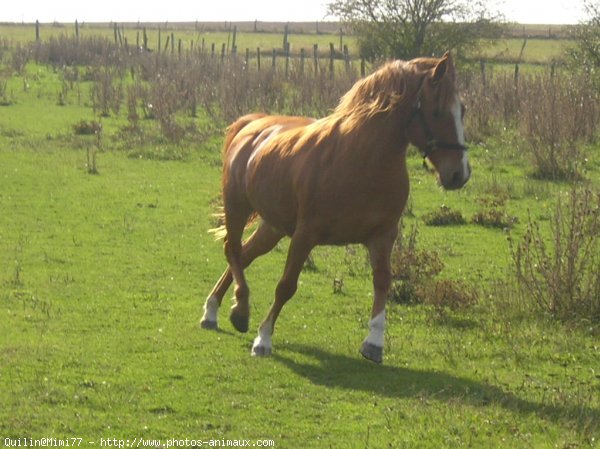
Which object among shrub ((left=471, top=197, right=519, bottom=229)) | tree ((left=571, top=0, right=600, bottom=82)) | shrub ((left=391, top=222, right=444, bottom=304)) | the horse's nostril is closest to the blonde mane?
the horse's nostril

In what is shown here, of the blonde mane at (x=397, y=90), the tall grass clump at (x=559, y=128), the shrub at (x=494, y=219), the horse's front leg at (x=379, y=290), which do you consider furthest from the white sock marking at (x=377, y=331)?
the tall grass clump at (x=559, y=128)

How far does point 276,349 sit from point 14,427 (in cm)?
280

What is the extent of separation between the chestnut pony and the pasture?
2.34 ft

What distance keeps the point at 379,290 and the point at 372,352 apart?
486mm

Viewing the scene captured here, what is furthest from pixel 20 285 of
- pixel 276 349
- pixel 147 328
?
pixel 276 349

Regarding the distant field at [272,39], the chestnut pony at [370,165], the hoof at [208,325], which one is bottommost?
the distant field at [272,39]

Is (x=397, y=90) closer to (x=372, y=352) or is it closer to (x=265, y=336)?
(x=372, y=352)

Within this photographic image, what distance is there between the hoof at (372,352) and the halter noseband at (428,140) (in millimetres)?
1466

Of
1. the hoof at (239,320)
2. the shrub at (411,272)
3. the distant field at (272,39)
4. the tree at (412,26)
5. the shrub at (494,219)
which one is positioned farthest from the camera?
the distant field at (272,39)

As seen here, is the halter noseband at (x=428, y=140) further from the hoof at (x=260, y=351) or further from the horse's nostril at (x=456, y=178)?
the hoof at (x=260, y=351)

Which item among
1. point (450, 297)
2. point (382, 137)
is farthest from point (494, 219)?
point (382, 137)

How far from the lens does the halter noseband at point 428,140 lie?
845 cm

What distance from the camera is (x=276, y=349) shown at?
369 inches

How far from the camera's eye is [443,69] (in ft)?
27.4
